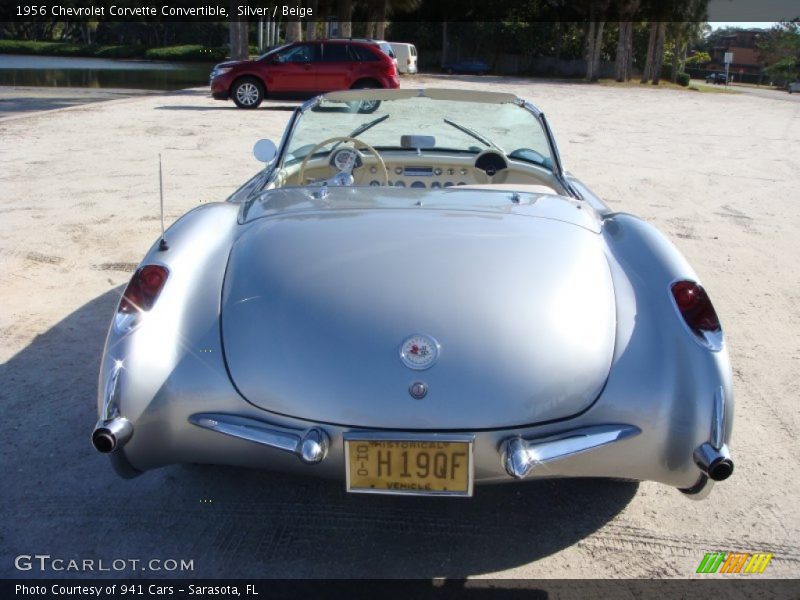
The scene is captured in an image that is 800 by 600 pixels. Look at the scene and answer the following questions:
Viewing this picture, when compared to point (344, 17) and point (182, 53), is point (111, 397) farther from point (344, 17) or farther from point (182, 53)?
point (182, 53)

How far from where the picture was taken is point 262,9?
30.9 metres

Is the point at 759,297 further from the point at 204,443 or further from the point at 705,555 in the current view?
the point at 204,443

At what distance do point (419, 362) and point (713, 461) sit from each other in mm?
894

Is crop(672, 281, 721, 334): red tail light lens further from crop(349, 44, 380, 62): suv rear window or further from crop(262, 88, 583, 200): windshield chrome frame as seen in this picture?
crop(349, 44, 380, 62): suv rear window

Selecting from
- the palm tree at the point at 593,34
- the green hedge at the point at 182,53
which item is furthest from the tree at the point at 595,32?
the green hedge at the point at 182,53

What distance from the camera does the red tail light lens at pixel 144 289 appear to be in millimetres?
2498

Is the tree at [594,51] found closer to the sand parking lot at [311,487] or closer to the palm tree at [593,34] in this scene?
the palm tree at [593,34]

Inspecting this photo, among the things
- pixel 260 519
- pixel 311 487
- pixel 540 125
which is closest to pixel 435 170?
pixel 540 125

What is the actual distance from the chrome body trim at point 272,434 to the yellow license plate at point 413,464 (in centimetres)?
9

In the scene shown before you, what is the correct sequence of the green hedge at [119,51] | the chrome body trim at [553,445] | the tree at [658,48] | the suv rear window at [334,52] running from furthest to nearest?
the green hedge at [119,51]
the tree at [658,48]
the suv rear window at [334,52]
the chrome body trim at [553,445]

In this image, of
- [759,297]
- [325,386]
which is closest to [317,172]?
[325,386]

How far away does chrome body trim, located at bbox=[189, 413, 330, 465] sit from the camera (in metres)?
2.14

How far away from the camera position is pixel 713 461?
220 centimetres

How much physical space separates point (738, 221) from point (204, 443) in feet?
21.0
